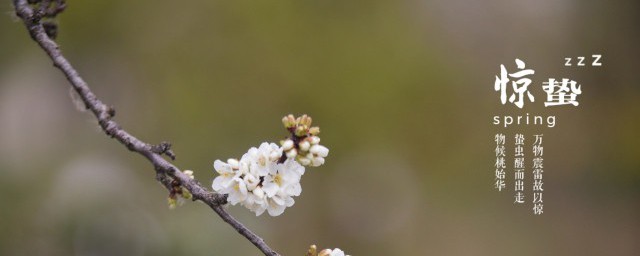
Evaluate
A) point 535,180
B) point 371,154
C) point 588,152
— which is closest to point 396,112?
point 371,154

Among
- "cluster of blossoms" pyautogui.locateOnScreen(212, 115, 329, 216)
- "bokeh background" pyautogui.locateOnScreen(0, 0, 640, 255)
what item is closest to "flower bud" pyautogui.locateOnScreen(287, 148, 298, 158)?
"cluster of blossoms" pyautogui.locateOnScreen(212, 115, 329, 216)

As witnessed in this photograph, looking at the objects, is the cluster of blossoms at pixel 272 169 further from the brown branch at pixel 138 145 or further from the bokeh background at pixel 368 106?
the bokeh background at pixel 368 106

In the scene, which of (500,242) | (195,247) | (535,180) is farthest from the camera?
(500,242)

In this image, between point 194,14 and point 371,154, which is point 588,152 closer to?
point 371,154

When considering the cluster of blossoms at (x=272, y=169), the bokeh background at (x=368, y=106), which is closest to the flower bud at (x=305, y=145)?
the cluster of blossoms at (x=272, y=169)

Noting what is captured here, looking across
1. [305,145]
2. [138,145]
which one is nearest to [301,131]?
[305,145]

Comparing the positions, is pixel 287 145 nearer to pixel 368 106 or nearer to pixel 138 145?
pixel 138 145

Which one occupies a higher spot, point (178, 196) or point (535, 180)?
point (535, 180)
